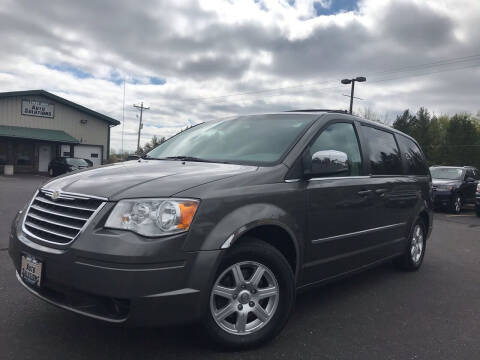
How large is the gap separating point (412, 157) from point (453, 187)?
927 cm

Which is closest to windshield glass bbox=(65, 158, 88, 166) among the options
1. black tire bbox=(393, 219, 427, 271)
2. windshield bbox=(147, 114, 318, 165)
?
windshield bbox=(147, 114, 318, 165)

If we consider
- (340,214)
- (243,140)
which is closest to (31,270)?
(243,140)

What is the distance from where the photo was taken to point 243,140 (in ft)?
11.9

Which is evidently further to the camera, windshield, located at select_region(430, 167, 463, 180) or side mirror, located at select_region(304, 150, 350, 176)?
windshield, located at select_region(430, 167, 463, 180)

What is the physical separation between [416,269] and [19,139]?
28.9 meters

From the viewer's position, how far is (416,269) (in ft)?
17.4

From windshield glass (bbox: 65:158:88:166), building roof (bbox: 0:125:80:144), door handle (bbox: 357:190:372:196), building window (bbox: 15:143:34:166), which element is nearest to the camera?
door handle (bbox: 357:190:372:196)

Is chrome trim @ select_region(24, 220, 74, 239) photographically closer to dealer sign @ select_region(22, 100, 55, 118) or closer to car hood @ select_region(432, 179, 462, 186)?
car hood @ select_region(432, 179, 462, 186)

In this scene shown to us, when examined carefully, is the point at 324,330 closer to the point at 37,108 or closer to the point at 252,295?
the point at 252,295

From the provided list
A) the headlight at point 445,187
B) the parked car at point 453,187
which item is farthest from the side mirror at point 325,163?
the headlight at point 445,187

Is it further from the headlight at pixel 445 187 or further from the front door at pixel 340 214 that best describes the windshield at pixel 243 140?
the headlight at pixel 445 187

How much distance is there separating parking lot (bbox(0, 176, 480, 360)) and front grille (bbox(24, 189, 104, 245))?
29.5 inches

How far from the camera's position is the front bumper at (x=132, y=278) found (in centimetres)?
228

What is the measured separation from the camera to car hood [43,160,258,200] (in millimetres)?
2515
